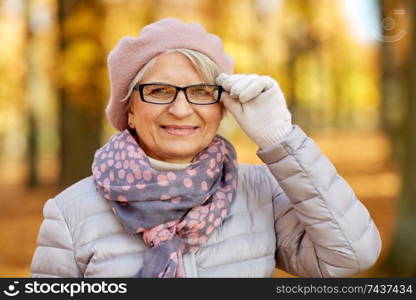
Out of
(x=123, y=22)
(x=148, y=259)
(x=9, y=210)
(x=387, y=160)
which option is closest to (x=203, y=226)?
(x=148, y=259)

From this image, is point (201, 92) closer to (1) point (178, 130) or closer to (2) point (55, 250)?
(1) point (178, 130)

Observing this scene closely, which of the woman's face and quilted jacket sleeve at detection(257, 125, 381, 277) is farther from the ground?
the woman's face

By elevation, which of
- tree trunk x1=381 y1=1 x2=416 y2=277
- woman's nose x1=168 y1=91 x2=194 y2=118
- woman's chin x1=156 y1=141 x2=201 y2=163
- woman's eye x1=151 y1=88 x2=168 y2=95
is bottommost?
tree trunk x1=381 y1=1 x2=416 y2=277

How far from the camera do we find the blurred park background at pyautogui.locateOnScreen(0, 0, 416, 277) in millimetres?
6625

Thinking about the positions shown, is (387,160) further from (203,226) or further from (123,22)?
(203,226)

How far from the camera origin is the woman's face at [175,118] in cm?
216

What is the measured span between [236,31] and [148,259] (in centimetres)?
1252

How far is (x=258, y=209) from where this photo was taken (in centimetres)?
232

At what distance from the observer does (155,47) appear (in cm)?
217

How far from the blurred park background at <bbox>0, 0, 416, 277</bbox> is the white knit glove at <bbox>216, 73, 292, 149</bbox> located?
65 cm

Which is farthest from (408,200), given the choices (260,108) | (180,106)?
(180,106)

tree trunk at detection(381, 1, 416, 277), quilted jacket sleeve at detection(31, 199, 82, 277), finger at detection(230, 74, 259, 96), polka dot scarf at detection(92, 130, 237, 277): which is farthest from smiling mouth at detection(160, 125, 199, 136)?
tree trunk at detection(381, 1, 416, 277)

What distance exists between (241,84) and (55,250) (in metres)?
0.95
